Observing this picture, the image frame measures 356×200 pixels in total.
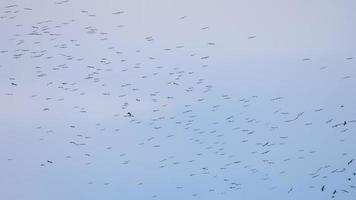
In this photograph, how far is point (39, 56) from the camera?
117 inches

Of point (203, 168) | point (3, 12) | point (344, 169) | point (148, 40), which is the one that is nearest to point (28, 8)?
point (3, 12)

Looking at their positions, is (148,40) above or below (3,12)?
below

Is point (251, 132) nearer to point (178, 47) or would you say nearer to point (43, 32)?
point (178, 47)

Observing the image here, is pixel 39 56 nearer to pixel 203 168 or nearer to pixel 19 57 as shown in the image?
pixel 19 57

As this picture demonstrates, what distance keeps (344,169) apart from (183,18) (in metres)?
1.38

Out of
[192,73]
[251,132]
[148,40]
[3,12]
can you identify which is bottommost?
[251,132]

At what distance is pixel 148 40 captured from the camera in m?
2.97

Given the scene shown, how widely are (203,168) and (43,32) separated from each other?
1308 mm

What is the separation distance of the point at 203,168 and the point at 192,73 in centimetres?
60

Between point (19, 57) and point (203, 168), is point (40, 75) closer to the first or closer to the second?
point (19, 57)

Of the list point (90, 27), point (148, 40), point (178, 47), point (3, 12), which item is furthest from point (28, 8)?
point (178, 47)

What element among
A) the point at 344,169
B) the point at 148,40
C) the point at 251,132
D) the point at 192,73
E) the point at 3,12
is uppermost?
the point at 3,12

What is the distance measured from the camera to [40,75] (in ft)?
9.71

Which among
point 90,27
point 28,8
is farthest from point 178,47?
point 28,8
